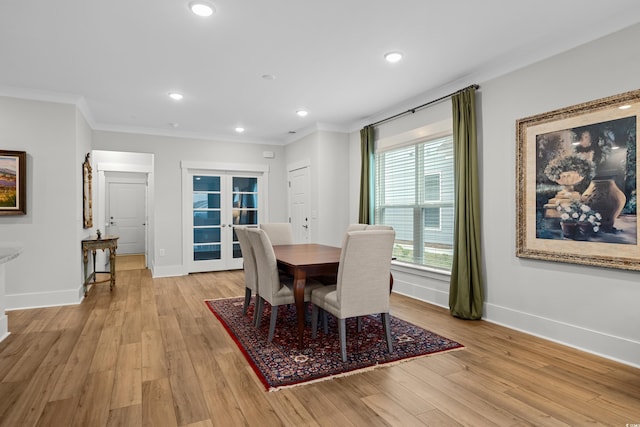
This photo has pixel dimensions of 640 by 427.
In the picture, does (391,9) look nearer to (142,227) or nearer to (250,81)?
(250,81)

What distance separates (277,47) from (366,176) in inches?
103

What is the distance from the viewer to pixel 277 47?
3082 mm

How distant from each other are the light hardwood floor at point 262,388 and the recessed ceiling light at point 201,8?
2.51m

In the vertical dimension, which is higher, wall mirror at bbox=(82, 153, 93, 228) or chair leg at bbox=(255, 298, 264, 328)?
wall mirror at bbox=(82, 153, 93, 228)

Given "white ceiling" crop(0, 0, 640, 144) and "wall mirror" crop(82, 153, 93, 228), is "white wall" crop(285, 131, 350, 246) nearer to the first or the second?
"white ceiling" crop(0, 0, 640, 144)

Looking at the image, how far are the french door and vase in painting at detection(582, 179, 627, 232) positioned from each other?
5295 mm

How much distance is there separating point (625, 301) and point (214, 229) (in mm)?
5779

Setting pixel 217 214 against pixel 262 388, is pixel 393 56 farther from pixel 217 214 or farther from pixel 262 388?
pixel 217 214

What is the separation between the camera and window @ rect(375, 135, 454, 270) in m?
4.17

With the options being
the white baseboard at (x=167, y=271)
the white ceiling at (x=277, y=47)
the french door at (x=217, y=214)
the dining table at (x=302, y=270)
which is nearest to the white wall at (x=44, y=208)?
the white ceiling at (x=277, y=47)

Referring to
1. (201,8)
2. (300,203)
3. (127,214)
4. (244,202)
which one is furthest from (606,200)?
(127,214)

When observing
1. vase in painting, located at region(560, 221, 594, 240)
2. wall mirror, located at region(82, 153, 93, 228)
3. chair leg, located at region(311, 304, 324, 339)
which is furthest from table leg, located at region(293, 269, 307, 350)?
wall mirror, located at region(82, 153, 93, 228)

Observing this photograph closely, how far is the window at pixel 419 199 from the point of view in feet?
13.7

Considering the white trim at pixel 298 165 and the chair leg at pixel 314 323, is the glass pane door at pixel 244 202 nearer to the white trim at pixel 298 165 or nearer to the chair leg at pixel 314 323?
the white trim at pixel 298 165
